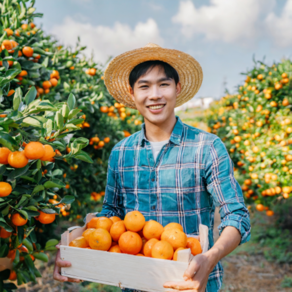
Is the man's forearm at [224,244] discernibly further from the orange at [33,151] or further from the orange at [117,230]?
the orange at [33,151]

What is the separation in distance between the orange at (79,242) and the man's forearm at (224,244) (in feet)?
1.87

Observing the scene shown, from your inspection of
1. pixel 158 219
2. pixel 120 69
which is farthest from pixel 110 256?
pixel 120 69

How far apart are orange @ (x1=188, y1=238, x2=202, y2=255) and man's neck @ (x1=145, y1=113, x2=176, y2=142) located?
2.27 ft

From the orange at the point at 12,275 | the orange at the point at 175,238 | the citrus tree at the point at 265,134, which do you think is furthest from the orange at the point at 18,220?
the citrus tree at the point at 265,134

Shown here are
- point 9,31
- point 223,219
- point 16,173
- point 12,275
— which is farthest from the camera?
point 9,31

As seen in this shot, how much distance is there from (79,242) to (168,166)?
0.64 metres

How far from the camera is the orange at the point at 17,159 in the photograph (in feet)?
3.49

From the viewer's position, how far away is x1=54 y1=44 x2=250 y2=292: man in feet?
4.52

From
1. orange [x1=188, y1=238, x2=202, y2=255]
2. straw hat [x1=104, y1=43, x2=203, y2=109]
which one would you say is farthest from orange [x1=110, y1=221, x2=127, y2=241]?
straw hat [x1=104, y1=43, x2=203, y2=109]

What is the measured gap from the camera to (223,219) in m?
1.34

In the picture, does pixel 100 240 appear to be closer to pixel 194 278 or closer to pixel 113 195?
pixel 194 278

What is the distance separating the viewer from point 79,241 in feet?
4.05

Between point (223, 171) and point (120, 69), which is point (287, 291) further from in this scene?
point (120, 69)

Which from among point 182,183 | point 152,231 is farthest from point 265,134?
point 152,231
